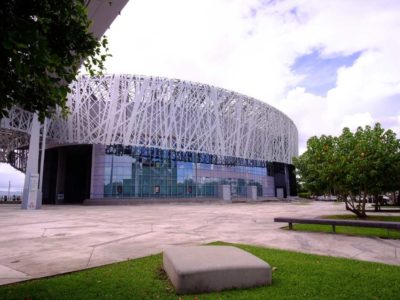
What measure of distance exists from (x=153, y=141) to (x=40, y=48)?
1912 inches

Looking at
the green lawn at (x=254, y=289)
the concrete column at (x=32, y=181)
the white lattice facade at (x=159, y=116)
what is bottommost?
the green lawn at (x=254, y=289)

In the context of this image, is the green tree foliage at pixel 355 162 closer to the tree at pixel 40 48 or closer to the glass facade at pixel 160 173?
the tree at pixel 40 48

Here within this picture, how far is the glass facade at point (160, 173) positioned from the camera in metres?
52.2

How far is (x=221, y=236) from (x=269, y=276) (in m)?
6.78

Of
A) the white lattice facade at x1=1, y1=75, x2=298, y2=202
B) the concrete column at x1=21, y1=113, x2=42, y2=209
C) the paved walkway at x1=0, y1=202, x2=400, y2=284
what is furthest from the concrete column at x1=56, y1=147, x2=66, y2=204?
the paved walkway at x1=0, y1=202, x2=400, y2=284

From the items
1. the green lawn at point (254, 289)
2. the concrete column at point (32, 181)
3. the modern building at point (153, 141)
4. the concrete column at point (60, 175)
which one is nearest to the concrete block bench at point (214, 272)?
the green lawn at point (254, 289)

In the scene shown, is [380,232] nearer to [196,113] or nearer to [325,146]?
[325,146]

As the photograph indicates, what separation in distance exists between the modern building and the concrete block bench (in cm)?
4425

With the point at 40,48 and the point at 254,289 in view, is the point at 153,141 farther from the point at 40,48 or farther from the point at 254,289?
the point at 40,48

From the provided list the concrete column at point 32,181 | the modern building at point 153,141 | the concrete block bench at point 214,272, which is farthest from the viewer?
the modern building at point 153,141

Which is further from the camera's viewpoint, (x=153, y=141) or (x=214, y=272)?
(x=153, y=141)

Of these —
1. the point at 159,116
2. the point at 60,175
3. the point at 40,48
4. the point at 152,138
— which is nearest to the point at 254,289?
the point at 40,48

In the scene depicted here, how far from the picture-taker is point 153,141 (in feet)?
170

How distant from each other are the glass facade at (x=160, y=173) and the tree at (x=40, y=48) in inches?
1891
